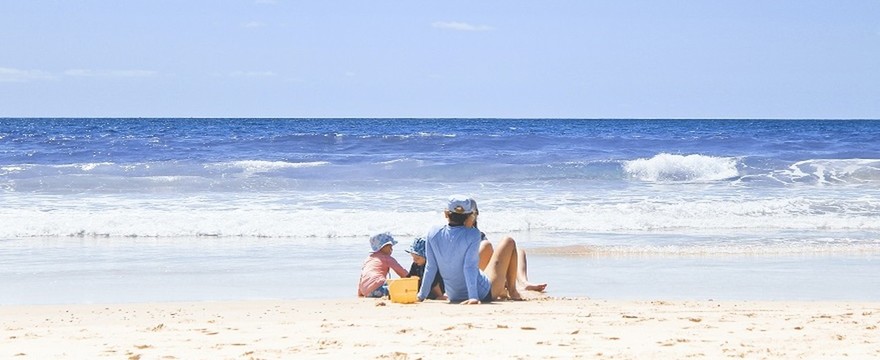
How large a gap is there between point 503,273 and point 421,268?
0.71 meters

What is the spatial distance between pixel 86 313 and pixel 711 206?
10.3m

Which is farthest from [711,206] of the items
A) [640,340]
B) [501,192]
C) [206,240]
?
[640,340]

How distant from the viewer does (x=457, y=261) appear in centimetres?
727

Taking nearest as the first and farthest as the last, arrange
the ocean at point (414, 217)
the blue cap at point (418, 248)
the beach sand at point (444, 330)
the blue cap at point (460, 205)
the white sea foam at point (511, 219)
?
the beach sand at point (444, 330) → the blue cap at point (460, 205) → the blue cap at point (418, 248) → the ocean at point (414, 217) → the white sea foam at point (511, 219)

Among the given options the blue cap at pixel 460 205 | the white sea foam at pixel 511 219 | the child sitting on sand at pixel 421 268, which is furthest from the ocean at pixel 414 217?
the blue cap at pixel 460 205

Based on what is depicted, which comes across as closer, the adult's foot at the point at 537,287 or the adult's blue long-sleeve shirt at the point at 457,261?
the adult's blue long-sleeve shirt at the point at 457,261

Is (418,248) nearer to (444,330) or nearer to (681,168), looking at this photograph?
(444,330)

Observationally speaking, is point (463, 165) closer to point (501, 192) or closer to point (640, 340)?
point (501, 192)

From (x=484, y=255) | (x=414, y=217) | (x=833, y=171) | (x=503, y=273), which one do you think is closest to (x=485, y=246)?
(x=484, y=255)

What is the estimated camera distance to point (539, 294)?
772 centimetres

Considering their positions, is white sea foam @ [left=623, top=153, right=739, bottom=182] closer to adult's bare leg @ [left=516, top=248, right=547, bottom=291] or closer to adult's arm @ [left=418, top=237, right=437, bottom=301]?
adult's bare leg @ [left=516, top=248, right=547, bottom=291]

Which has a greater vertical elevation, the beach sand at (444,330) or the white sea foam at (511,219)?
the beach sand at (444,330)

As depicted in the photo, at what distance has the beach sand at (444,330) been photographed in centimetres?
509

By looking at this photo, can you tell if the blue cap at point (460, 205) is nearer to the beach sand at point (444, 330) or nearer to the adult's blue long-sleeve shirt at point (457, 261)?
the adult's blue long-sleeve shirt at point (457, 261)
